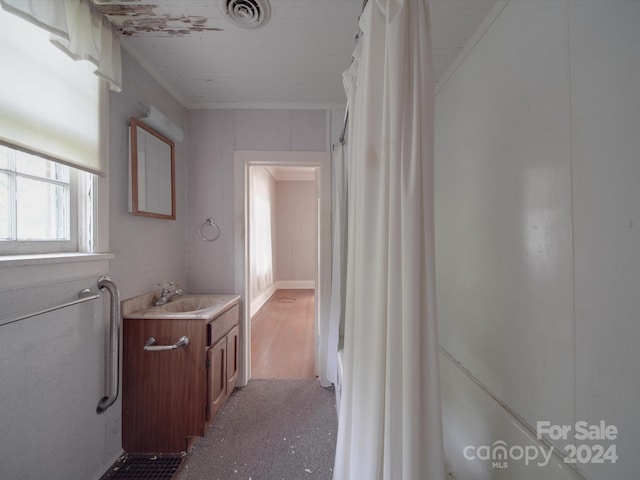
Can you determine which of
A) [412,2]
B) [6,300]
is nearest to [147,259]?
[6,300]

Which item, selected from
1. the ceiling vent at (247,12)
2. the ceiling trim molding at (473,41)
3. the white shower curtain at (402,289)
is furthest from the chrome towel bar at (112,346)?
the ceiling trim molding at (473,41)

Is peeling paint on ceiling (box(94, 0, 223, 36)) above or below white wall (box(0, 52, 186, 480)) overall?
above

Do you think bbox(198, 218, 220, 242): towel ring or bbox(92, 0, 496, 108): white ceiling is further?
bbox(198, 218, 220, 242): towel ring

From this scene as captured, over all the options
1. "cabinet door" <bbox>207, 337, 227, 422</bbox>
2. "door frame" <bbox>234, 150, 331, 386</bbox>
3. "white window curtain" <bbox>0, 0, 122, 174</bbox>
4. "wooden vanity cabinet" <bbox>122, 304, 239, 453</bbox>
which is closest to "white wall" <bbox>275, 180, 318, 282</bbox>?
"door frame" <bbox>234, 150, 331, 386</bbox>

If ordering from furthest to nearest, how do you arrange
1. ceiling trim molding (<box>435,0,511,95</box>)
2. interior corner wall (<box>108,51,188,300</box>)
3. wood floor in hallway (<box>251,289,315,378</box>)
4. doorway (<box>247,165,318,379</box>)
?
doorway (<box>247,165,318,379</box>), wood floor in hallway (<box>251,289,315,378</box>), interior corner wall (<box>108,51,188,300</box>), ceiling trim molding (<box>435,0,511,95</box>)

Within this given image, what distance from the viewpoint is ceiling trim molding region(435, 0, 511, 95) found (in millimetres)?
1074

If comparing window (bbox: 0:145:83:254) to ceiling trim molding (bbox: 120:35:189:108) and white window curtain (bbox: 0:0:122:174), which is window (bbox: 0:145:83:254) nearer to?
white window curtain (bbox: 0:0:122:174)

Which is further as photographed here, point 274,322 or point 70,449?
point 274,322

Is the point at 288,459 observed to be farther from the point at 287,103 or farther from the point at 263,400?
the point at 287,103

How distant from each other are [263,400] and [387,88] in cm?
215

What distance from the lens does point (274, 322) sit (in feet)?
11.7

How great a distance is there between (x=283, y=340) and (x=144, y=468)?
168cm

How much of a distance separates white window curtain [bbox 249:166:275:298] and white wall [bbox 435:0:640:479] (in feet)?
10.3

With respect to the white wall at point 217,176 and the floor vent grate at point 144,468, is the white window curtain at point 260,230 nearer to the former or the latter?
the white wall at point 217,176
